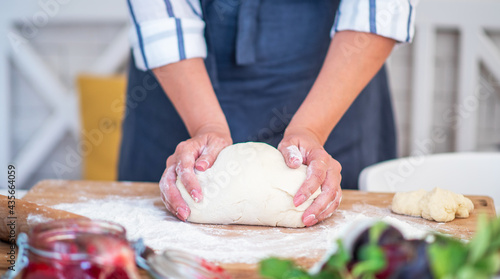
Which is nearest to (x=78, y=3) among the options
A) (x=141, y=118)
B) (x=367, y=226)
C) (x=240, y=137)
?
(x=141, y=118)

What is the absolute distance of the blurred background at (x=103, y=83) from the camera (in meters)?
2.74

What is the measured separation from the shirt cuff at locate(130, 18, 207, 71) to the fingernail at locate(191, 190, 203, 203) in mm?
411

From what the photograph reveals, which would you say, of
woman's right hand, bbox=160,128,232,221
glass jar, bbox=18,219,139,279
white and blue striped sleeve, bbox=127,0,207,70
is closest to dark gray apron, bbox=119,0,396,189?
white and blue striped sleeve, bbox=127,0,207,70

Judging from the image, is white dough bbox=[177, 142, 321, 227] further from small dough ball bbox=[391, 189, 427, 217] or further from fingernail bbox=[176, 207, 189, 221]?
small dough ball bbox=[391, 189, 427, 217]

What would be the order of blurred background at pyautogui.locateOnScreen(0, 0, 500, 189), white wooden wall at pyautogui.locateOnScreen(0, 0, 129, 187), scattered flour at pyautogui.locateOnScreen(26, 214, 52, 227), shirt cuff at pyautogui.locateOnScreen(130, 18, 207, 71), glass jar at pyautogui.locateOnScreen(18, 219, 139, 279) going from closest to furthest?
glass jar at pyautogui.locateOnScreen(18, 219, 139, 279), scattered flour at pyautogui.locateOnScreen(26, 214, 52, 227), shirt cuff at pyautogui.locateOnScreen(130, 18, 207, 71), blurred background at pyautogui.locateOnScreen(0, 0, 500, 189), white wooden wall at pyautogui.locateOnScreen(0, 0, 129, 187)

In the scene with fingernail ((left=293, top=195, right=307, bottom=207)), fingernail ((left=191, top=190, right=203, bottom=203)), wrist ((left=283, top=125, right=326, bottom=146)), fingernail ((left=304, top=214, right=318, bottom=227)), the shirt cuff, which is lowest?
fingernail ((left=304, top=214, right=318, bottom=227))

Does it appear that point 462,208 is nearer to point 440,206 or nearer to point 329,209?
point 440,206

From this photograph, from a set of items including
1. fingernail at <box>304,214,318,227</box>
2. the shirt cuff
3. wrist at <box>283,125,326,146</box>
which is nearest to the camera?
fingernail at <box>304,214,318,227</box>

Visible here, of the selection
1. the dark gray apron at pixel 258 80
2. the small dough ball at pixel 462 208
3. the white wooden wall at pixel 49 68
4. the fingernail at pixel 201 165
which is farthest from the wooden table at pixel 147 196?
the white wooden wall at pixel 49 68

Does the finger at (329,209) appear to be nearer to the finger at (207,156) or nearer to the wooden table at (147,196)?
the wooden table at (147,196)

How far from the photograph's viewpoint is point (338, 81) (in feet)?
3.93

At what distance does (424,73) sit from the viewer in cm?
274

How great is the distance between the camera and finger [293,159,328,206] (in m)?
0.98

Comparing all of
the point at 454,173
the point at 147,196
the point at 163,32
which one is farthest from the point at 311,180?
the point at 454,173
